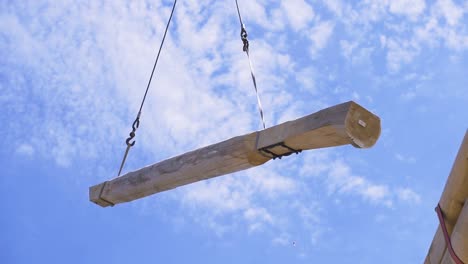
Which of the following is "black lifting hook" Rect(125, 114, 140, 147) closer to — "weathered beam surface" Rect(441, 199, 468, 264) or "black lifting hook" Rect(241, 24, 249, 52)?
"black lifting hook" Rect(241, 24, 249, 52)

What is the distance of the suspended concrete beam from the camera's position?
3.53m

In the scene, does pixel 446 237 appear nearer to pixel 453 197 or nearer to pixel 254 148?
pixel 453 197

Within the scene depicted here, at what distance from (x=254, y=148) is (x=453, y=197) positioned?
1571mm

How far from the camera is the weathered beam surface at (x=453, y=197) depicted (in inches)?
103

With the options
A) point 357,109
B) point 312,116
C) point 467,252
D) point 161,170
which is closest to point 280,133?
point 312,116

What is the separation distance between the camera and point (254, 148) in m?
4.02

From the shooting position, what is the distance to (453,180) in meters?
2.70

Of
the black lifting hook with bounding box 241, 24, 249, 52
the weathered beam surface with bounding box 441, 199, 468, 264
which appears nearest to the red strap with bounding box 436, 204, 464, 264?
the weathered beam surface with bounding box 441, 199, 468, 264

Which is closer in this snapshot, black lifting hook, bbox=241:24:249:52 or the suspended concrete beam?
the suspended concrete beam

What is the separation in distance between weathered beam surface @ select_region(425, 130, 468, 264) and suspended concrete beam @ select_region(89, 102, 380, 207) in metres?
0.83

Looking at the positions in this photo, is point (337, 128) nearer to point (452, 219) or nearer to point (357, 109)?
point (357, 109)

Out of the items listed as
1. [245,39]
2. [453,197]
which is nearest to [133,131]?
[245,39]

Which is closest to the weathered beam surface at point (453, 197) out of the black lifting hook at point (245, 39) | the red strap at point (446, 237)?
the red strap at point (446, 237)

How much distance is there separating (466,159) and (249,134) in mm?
1740
